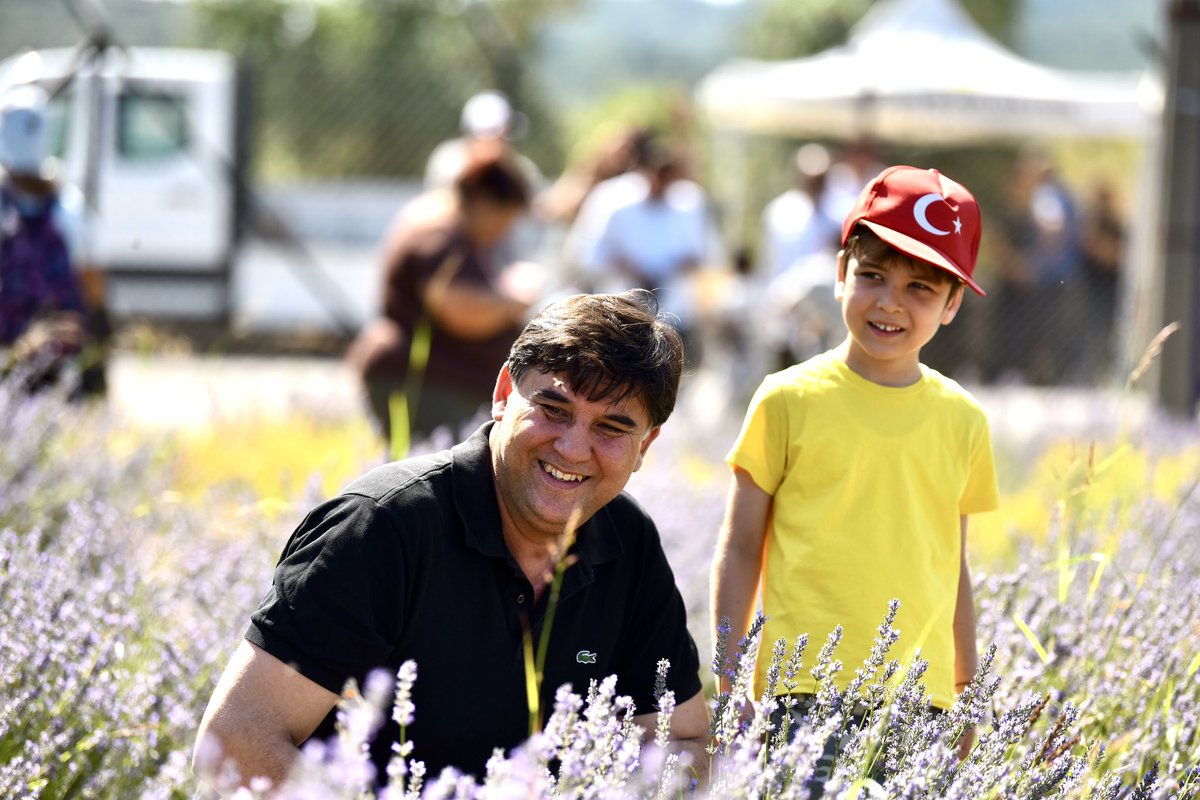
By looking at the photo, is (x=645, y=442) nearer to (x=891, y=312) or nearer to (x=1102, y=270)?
(x=891, y=312)

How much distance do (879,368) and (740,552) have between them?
1.32 ft

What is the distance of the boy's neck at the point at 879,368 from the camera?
9.33ft

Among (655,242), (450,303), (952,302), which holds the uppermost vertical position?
(952,302)

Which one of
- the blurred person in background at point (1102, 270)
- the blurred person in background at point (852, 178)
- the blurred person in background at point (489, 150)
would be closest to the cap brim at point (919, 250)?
the blurred person in background at point (489, 150)

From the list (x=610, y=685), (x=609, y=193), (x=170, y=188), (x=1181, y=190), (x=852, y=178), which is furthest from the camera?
(x=170, y=188)

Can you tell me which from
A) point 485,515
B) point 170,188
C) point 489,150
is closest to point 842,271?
point 485,515

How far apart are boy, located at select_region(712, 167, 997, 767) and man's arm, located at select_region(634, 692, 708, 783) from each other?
0.13 metres

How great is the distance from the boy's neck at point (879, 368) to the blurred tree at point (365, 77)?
878cm

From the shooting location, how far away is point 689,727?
2.62 m

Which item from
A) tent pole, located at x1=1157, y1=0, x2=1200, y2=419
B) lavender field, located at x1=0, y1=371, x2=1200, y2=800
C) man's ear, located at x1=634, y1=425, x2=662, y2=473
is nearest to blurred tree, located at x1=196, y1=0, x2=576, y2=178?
tent pole, located at x1=1157, y1=0, x2=1200, y2=419

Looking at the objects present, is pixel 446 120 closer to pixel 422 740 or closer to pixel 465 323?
pixel 465 323

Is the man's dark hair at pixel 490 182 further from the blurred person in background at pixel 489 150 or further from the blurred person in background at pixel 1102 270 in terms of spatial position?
the blurred person in background at pixel 1102 270

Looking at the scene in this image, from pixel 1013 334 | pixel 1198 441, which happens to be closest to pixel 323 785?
pixel 1198 441

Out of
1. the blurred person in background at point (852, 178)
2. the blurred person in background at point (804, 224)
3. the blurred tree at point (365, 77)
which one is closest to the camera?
the blurred person in background at point (804, 224)
